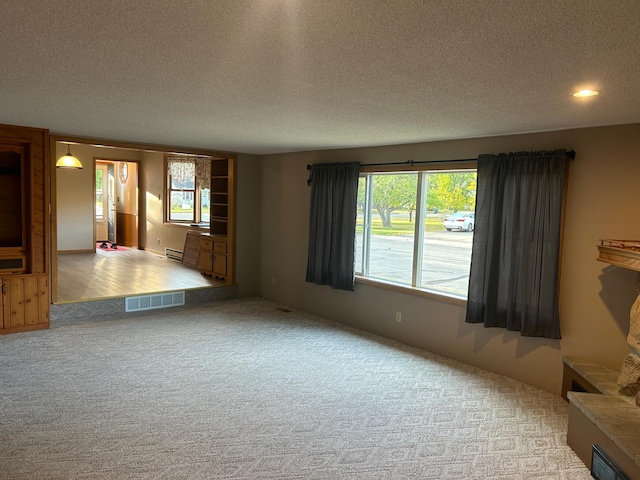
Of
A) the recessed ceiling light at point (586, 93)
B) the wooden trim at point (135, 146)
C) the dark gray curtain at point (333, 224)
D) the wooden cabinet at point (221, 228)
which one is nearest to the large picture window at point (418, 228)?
the dark gray curtain at point (333, 224)

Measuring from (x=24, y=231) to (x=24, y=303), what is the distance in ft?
2.58

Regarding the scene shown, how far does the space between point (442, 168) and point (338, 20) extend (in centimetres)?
321

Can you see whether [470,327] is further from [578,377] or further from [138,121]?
[138,121]

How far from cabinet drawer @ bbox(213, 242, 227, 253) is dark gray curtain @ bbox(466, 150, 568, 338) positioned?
406 cm

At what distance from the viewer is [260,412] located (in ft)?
10.9

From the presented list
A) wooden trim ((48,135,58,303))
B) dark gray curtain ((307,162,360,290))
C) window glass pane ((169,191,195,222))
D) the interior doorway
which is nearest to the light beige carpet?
wooden trim ((48,135,58,303))

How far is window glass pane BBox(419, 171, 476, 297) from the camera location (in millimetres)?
4582

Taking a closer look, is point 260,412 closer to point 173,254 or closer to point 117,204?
point 173,254

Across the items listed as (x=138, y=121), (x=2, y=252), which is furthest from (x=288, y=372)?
→ (x=2, y=252)

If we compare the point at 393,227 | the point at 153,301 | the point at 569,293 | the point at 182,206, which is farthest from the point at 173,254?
the point at 569,293

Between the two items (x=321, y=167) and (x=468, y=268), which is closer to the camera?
(x=468, y=268)

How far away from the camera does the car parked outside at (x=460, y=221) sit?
15.0ft

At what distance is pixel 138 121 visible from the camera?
411 cm

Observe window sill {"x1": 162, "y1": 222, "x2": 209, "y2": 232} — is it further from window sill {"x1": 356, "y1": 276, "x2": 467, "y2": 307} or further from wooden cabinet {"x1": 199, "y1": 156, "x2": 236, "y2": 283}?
window sill {"x1": 356, "y1": 276, "x2": 467, "y2": 307}
